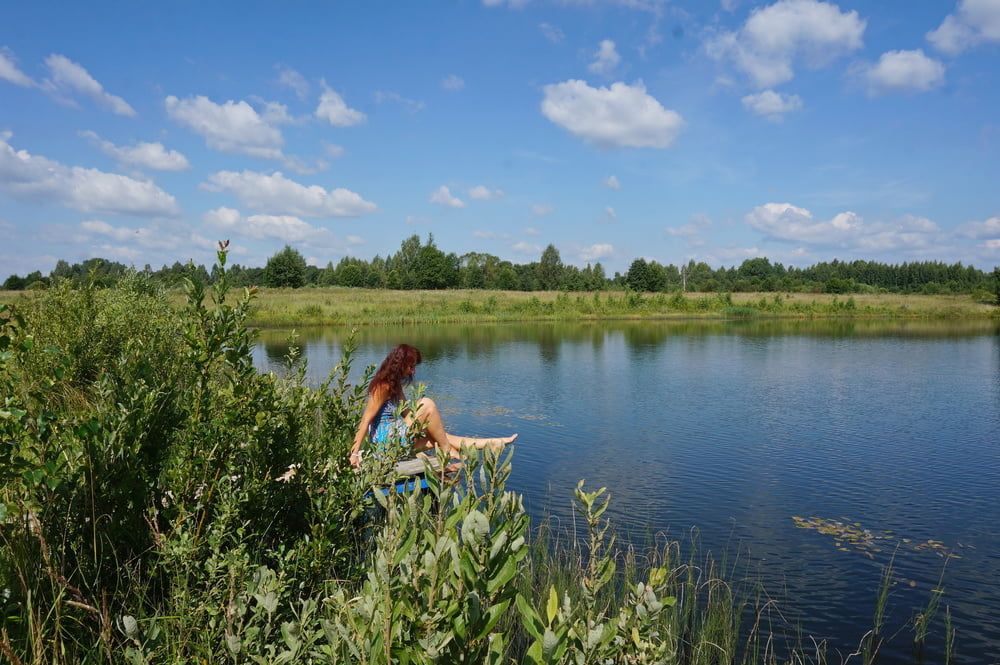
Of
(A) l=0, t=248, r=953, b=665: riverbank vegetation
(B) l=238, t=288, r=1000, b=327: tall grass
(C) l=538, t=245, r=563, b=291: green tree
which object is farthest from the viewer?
(C) l=538, t=245, r=563, b=291: green tree

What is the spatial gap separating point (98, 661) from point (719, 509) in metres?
8.49

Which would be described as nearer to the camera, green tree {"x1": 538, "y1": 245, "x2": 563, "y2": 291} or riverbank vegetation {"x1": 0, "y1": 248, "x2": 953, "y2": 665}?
riverbank vegetation {"x1": 0, "y1": 248, "x2": 953, "y2": 665}

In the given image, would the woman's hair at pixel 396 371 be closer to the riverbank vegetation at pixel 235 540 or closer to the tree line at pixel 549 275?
the riverbank vegetation at pixel 235 540

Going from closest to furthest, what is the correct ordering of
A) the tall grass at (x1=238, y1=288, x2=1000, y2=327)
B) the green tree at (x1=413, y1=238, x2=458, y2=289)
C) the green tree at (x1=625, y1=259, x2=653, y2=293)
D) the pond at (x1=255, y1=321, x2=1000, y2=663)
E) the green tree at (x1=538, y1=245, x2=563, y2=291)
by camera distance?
1. the pond at (x1=255, y1=321, x2=1000, y2=663)
2. the tall grass at (x1=238, y1=288, x2=1000, y2=327)
3. the green tree at (x1=625, y1=259, x2=653, y2=293)
4. the green tree at (x1=413, y1=238, x2=458, y2=289)
5. the green tree at (x1=538, y1=245, x2=563, y2=291)

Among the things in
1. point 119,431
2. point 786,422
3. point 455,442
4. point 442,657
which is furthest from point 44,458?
point 786,422

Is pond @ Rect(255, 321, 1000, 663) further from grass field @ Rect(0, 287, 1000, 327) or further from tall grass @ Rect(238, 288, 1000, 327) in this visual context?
Answer: tall grass @ Rect(238, 288, 1000, 327)

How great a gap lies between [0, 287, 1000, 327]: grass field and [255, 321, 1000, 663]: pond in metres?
20.8

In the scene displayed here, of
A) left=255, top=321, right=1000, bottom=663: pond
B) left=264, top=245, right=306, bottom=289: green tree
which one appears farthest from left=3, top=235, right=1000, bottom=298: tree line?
left=255, top=321, right=1000, bottom=663: pond

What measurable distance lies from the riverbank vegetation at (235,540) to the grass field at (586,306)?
45498 mm

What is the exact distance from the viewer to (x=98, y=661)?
291cm

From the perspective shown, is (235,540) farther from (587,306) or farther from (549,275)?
Answer: (549,275)

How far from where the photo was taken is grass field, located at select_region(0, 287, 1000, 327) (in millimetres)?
50812

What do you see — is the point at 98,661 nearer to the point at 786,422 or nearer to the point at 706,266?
the point at 786,422

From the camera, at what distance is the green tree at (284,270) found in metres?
68.9
